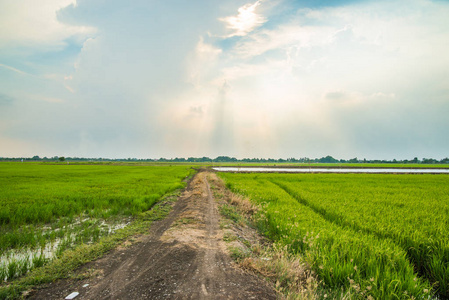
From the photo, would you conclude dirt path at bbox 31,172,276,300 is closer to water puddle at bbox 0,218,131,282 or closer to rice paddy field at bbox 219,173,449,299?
water puddle at bbox 0,218,131,282

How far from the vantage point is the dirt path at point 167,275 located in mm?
4145

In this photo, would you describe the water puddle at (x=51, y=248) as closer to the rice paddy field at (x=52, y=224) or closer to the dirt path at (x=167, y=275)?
the rice paddy field at (x=52, y=224)

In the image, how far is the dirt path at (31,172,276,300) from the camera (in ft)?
13.6

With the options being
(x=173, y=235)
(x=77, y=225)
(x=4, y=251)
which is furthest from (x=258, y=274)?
(x=77, y=225)

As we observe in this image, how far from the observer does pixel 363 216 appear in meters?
9.71

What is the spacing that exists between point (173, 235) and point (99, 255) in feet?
8.18

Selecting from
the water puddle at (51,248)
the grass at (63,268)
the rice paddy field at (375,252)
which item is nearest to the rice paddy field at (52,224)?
the water puddle at (51,248)

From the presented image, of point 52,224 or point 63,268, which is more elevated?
point 63,268

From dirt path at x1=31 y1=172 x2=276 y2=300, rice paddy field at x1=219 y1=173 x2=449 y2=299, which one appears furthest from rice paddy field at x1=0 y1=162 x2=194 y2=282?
rice paddy field at x1=219 y1=173 x2=449 y2=299

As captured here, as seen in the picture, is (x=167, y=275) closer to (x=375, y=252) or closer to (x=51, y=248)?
(x=51, y=248)

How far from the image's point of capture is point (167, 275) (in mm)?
4867

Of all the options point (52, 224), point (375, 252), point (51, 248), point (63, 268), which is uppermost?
point (375, 252)

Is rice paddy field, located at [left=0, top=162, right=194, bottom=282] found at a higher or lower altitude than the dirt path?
lower

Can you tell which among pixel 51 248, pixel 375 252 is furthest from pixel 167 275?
pixel 375 252
